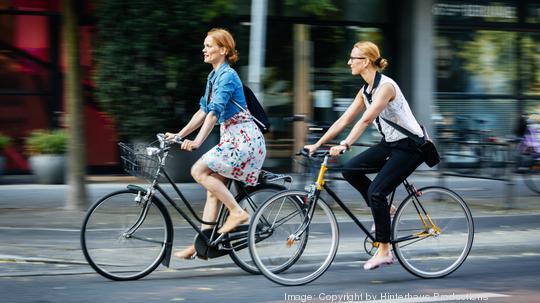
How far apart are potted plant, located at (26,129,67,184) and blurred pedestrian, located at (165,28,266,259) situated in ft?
22.6

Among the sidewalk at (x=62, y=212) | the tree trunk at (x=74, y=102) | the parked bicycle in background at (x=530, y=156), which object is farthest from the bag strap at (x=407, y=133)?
the parked bicycle in background at (x=530, y=156)

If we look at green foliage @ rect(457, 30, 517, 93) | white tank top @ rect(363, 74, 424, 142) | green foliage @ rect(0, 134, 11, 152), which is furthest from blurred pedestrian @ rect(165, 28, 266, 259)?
green foliage @ rect(457, 30, 517, 93)

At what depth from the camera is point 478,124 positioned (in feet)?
53.4

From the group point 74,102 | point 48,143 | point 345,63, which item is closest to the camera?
point 74,102

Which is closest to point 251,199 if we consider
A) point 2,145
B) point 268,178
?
point 268,178

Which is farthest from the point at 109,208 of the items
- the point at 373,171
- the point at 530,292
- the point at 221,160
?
the point at 530,292

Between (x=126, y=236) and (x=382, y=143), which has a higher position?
(x=382, y=143)

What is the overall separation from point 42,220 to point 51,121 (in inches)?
174

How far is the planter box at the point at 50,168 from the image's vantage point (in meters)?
13.2

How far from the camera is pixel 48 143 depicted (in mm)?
13133

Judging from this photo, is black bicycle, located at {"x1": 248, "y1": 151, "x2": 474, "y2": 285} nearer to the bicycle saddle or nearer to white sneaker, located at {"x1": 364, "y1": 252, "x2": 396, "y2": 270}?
white sneaker, located at {"x1": 364, "y1": 252, "x2": 396, "y2": 270}

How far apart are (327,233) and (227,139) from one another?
1.05 metres

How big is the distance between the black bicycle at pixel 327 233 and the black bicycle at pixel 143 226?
0.28 meters

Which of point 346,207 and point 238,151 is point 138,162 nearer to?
point 238,151
